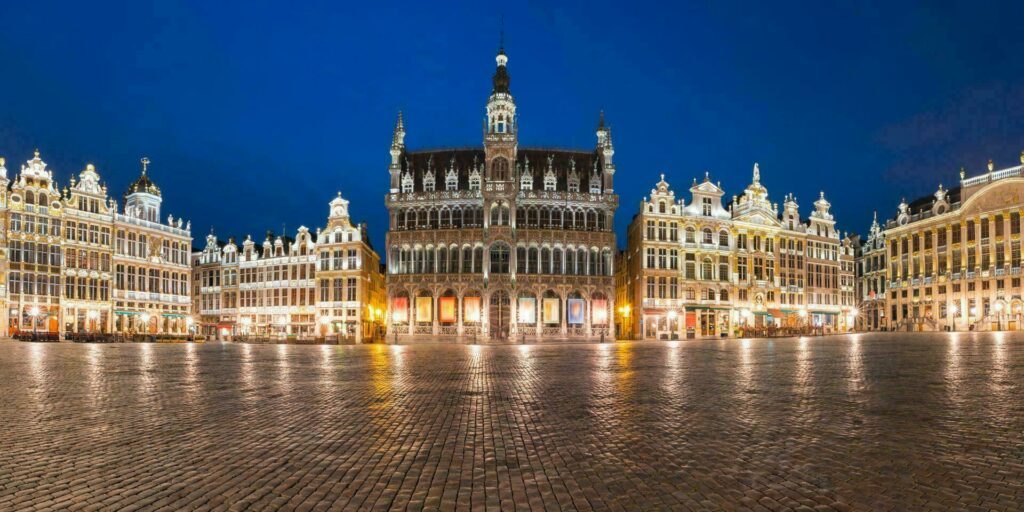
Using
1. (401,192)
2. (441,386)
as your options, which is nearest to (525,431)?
(441,386)

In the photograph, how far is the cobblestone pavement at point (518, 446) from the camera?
276 inches

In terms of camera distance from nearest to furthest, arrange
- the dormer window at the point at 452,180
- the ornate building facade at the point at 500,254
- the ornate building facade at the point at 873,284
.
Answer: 1. the ornate building facade at the point at 500,254
2. the dormer window at the point at 452,180
3. the ornate building facade at the point at 873,284

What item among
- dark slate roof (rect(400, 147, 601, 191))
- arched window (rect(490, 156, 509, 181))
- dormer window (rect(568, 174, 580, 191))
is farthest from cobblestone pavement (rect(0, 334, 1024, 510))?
dark slate roof (rect(400, 147, 601, 191))

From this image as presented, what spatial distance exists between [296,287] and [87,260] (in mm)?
22100

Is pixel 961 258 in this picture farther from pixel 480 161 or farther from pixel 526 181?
pixel 480 161

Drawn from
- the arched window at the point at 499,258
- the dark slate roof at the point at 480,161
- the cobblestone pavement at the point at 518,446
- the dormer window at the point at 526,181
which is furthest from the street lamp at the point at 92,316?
the cobblestone pavement at the point at 518,446

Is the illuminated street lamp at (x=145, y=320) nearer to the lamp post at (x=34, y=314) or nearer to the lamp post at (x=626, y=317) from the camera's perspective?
the lamp post at (x=34, y=314)

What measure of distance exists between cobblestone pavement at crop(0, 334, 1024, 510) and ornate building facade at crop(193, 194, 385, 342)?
5936 centimetres

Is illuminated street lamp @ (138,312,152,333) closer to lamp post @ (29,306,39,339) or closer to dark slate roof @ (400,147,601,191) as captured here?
lamp post @ (29,306,39,339)

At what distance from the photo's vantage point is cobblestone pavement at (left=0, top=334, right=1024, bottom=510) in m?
7.01

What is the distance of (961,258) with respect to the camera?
84.3 m

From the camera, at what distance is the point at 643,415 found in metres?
12.5

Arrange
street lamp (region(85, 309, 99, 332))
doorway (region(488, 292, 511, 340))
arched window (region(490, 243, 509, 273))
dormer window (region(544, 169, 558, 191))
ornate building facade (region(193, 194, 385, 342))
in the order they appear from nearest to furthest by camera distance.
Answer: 1. doorway (region(488, 292, 511, 340))
2. arched window (region(490, 243, 509, 273))
3. street lamp (region(85, 309, 99, 332))
4. dormer window (region(544, 169, 558, 191))
5. ornate building facade (region(193, 194, 385, 342))

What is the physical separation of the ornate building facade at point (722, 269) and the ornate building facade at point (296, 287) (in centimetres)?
3152
